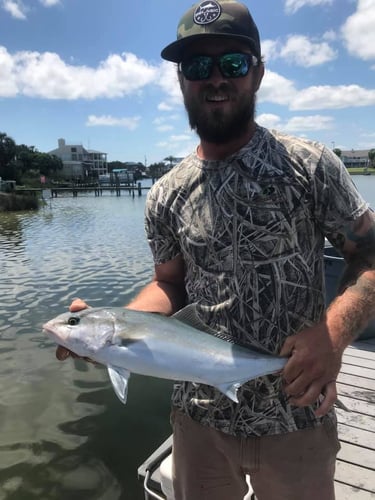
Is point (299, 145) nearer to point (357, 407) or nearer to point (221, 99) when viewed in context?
point (221, 99)

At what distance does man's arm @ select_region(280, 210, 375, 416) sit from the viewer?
6.75 feet

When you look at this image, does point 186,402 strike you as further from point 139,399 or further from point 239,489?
point 139,399

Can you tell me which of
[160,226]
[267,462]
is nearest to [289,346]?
[267,462]

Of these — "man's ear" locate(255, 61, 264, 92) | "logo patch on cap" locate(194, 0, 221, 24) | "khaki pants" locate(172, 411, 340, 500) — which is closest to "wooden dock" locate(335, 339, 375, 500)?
"khaki pants" locate(172, 411, 340, 500)

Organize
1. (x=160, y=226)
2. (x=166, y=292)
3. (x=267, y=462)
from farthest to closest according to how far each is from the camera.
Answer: (x=166, y=292) → (x=160, y=226) → (x=267, y=462)

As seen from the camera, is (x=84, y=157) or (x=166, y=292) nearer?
(x=166, y=292)

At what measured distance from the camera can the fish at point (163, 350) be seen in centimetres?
227

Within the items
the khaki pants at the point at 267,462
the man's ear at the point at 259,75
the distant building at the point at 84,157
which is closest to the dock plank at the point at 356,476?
→ the khaki pants at the point at 267,462

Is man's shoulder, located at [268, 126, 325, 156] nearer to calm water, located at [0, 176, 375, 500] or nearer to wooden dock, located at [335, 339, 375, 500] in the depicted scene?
wooden dock, located at [335, 339, 375, 500]

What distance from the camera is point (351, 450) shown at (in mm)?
4516


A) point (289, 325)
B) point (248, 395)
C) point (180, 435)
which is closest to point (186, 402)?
point (180, 435)

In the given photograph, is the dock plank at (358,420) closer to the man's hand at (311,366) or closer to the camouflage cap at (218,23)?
the man's hand at (311,366)

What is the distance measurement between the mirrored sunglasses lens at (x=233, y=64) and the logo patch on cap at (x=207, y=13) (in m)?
0.20

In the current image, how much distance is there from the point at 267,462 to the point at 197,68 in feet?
7.11
